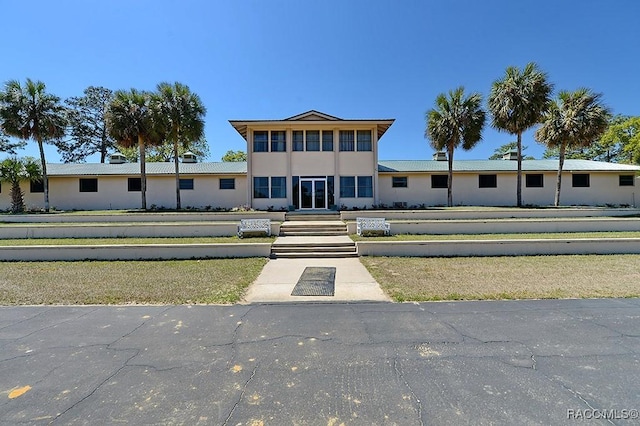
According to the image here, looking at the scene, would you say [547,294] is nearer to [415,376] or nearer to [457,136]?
[415,376]

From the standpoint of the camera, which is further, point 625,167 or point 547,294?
point 625,167

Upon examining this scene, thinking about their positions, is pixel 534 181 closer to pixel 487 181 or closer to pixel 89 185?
pixel 487 181

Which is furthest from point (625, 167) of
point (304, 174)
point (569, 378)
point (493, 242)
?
point (569, 378)

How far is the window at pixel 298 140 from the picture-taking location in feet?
67.7

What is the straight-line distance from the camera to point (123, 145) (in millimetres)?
21375

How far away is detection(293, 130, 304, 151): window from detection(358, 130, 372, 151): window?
157 inches

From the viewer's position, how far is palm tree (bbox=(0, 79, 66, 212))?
69.2 feet

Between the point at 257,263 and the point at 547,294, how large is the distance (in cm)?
740

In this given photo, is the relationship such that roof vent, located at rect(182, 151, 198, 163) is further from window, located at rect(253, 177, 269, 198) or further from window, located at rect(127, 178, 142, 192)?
window, located at rect(253, 177, 269, 198)

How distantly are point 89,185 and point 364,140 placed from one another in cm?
2184

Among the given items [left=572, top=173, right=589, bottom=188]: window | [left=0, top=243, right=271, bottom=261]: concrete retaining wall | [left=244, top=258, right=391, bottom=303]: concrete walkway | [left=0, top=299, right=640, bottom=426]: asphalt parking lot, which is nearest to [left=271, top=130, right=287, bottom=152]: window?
[left=0, top=243, right=271, bottom=261]: concrete retaining wall

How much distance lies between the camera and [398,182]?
23.6 meters

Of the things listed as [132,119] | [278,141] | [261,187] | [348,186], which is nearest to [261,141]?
[278,141]

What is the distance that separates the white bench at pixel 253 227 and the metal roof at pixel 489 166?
12.7 meters
